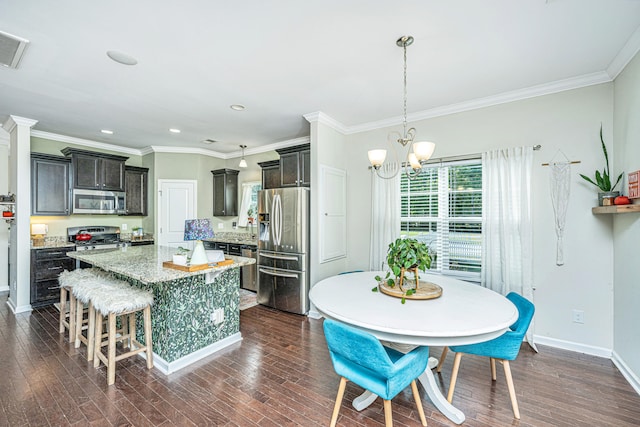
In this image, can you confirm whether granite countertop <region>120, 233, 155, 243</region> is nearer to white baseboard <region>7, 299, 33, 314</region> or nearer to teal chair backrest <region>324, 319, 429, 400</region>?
white baseboard <region>7, 299, 33, 314</region>

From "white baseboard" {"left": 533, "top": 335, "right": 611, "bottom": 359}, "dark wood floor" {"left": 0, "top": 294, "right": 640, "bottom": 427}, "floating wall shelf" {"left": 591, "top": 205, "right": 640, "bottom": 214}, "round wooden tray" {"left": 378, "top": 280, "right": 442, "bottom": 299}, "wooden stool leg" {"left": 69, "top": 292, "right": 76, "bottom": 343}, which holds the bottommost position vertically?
"dark wood floor" {"left": 0, "top": 294, "right": 640, "bottom": 427}

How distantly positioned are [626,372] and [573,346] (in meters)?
0.48

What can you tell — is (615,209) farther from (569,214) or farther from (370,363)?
(370,363)

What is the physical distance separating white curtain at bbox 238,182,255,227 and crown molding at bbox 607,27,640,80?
5.34 metres

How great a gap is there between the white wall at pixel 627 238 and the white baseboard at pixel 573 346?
0.10 meters

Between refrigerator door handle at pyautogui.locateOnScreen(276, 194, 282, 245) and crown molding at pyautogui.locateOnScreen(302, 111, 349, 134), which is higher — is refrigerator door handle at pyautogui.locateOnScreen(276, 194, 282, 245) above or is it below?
below

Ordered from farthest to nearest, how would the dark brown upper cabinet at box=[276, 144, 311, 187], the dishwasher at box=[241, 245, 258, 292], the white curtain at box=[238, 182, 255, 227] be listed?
1. the white curtain at box=[238, 182, 255, 227]
2. the dishwasher at box=[241, 245, 258, 292]
3. the dark brown upper cabinet at box=[276, 144, 311, 187]

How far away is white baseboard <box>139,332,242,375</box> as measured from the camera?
8.26 ft

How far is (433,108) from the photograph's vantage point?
363cm

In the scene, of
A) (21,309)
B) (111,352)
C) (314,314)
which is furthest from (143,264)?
(21,309)

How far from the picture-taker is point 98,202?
503 centimetres

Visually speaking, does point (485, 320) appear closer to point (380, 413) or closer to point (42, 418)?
point (380, 413)

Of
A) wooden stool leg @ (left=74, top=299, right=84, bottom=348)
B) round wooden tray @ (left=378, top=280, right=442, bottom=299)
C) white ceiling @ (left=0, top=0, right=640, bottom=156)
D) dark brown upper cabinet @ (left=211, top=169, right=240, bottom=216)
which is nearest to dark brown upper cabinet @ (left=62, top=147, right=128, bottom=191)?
white ceiling @ (left=0, top=0, right=640, bottom=156)

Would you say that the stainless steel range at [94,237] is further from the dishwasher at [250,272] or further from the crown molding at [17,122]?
the dishwasher at [250,272]
